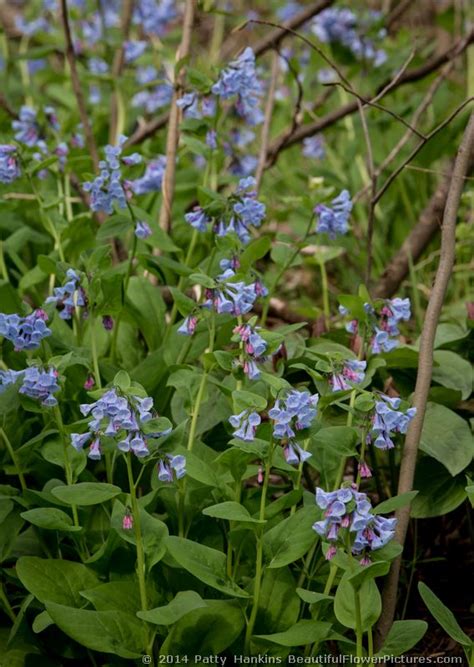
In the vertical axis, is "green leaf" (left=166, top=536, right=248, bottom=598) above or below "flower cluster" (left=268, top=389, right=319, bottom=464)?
below

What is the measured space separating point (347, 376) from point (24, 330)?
1.94 ft

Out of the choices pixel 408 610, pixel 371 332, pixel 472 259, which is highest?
pixel 371 332

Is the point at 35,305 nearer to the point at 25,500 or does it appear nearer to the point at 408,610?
the point at 25,500

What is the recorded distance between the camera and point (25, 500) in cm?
178

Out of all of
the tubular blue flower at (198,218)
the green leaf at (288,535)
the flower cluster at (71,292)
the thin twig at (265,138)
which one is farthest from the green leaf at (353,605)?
the thin twig at (265,138)

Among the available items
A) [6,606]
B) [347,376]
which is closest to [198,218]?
[347,376]

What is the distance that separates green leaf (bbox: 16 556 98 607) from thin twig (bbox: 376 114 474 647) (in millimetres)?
538

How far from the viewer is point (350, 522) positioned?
1441 mm

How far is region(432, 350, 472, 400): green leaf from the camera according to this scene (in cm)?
210

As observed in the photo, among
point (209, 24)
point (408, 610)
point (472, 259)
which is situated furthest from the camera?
point (209, 24)

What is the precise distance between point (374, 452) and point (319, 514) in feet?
1.86

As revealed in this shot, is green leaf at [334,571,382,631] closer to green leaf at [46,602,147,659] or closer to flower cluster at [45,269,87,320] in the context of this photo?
green leaf at [46,602,147,659]

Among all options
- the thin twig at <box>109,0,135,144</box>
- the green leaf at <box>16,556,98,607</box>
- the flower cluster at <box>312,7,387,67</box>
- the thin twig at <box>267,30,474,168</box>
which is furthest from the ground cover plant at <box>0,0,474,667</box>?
the flower cluster at <box>312,7,387,67</box>

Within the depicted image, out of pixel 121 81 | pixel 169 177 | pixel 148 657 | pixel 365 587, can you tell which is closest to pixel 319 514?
pixel 365 587
